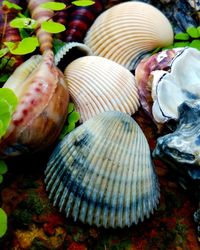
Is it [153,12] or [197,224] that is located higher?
[153,12]

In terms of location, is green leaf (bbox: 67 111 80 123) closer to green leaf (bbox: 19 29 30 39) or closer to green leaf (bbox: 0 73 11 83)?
green leaf (bbox: 0 73 11 83)

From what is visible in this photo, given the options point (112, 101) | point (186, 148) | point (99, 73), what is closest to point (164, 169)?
point (186, 148)

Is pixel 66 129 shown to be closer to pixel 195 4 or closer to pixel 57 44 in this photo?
pixel 57 44

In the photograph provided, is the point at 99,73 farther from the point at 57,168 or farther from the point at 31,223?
the point at 31,223

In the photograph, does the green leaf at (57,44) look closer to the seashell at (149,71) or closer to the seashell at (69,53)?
the seashell at (69,53)

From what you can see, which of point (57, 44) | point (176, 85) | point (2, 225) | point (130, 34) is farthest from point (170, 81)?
point (2, 225)

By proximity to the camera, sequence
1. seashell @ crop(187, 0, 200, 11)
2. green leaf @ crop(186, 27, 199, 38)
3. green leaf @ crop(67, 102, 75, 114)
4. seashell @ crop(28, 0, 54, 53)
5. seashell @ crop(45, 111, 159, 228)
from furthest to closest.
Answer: seashell @ crop(187, 0, 200, 11), green leaf @ crop(186, 27, 199, 38), seashell @ crop(28, 0, 54, 53), green leaf @ crop(67, 102, 75, 114), seashell @ crop(45, 111, 159, 228)

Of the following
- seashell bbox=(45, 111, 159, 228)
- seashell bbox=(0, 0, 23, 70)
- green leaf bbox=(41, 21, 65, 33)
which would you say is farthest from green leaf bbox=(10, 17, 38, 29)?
seashell bbox=(45, 111, 159, 228)
